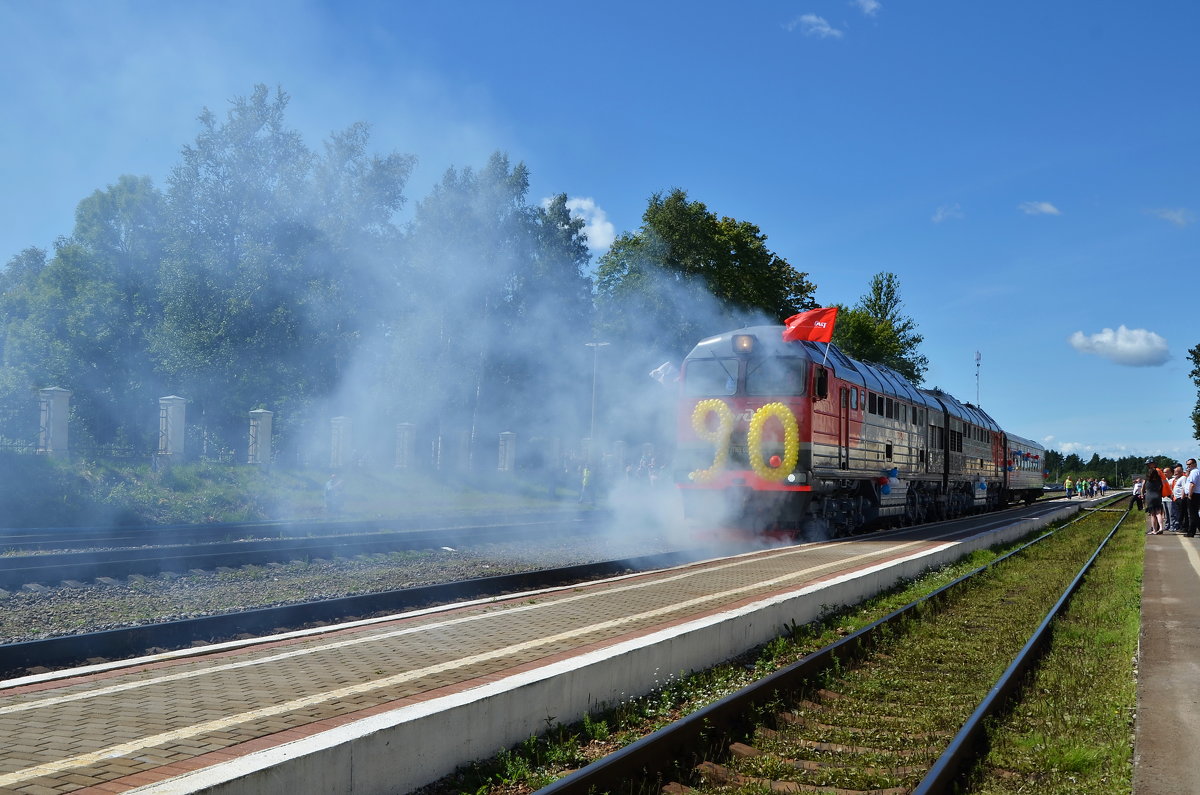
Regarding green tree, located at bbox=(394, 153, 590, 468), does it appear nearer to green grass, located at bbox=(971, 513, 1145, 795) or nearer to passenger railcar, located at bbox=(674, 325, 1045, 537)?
passenger railcar, located at bbox=(674, 325, 1045, 537)

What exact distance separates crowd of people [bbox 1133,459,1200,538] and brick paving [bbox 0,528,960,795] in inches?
565

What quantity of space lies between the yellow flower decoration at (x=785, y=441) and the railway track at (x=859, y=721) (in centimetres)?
591

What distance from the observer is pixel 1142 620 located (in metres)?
8.85

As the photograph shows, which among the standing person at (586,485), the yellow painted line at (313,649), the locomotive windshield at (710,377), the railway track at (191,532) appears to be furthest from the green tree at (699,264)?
the yellow painted line at (313,649)

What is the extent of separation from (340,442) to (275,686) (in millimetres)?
21790

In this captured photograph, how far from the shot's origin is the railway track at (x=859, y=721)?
14.5 feet

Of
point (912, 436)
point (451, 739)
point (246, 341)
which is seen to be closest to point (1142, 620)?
point (451, 739)

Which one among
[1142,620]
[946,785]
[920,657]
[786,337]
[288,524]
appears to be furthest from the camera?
[288,524]

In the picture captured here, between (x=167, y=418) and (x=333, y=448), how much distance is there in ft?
17.1

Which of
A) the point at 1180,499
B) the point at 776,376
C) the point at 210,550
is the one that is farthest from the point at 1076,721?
the point at 1180,499

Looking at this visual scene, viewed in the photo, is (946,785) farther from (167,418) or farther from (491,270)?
(491,270)

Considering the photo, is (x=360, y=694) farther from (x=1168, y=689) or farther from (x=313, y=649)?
(x=1168, y=689)

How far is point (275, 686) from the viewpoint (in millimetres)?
5348

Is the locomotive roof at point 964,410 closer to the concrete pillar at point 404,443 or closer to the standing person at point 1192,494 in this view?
the standing person at point 1192,494
